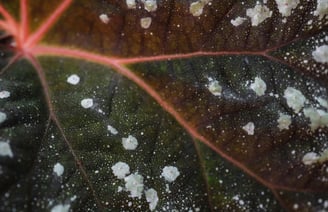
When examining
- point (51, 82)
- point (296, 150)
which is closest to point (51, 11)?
point (51, 82)

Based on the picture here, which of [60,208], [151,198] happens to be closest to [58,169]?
[60,208]

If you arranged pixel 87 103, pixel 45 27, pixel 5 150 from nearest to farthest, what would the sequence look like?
pixel 5 150, pixel 87 103, pixel 45 27

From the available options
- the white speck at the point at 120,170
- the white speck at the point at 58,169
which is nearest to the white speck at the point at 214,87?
the white speck at the point at 120,170

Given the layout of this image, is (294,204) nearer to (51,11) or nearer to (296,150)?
(296,150)

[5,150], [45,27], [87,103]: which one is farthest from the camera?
[45,27]

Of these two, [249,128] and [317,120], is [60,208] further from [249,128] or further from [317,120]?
[317,120]

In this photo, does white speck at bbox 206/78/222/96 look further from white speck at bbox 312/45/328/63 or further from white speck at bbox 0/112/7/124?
white speck at bbox 0/112/7/124

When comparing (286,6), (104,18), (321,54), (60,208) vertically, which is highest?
(104,18)

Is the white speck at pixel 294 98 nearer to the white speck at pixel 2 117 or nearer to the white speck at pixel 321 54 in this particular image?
the white speck at pixel 321 54
